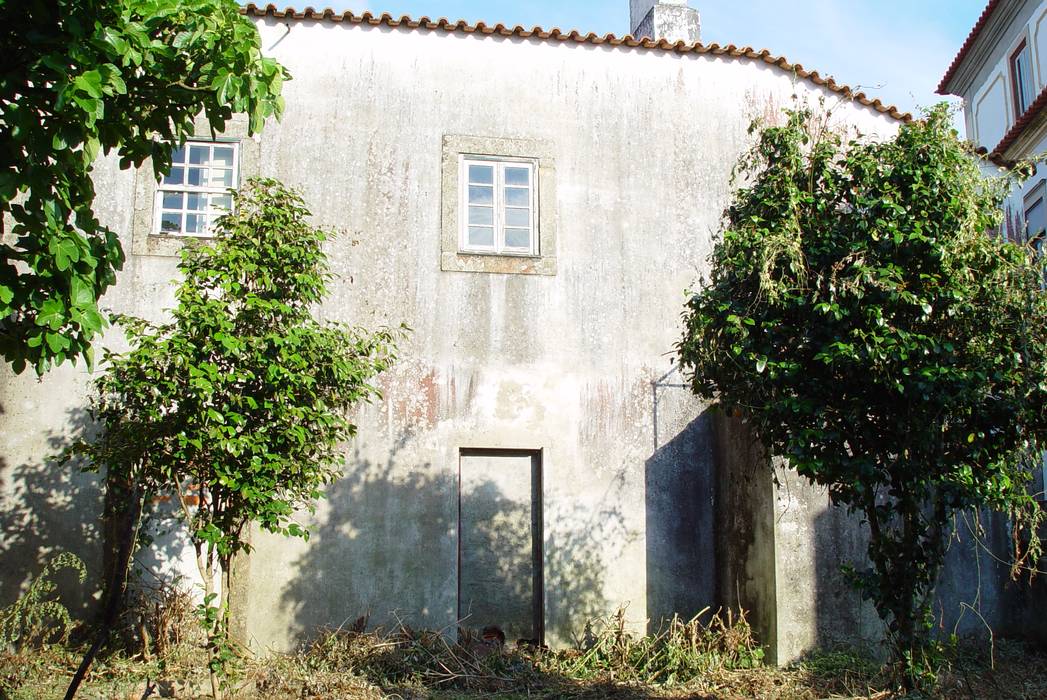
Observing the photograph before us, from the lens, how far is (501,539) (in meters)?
10.2

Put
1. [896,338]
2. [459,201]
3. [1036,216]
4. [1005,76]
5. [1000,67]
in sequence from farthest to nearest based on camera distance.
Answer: [1000,67], [1005,76], [1036,216], [459,201], [896,338]

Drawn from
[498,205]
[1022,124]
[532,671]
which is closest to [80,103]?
[498,205]

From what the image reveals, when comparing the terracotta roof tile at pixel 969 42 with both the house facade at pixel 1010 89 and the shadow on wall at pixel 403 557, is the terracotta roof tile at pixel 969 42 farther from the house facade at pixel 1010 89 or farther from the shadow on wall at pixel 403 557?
the shadow on wall at pixel 403 557

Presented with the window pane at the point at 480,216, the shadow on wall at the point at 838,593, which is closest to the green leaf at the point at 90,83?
the window pane at the point at 480,216

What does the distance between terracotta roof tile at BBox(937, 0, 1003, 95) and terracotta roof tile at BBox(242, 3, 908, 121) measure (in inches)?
351

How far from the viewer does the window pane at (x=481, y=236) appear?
410 inches

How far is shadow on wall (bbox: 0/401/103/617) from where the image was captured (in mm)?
9195

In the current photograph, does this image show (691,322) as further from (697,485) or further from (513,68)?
(513,68)

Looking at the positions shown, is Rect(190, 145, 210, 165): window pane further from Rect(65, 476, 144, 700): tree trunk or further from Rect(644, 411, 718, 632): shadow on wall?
Rect(644, 411, 718, 632): shadow on wall

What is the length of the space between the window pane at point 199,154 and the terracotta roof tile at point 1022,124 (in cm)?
835

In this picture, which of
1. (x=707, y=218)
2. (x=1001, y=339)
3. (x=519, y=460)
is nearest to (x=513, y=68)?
(x=707, y=218)

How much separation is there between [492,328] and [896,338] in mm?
4589

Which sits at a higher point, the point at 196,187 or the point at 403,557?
the point at 196,187

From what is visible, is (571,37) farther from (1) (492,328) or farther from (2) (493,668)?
(2) (493,668)
